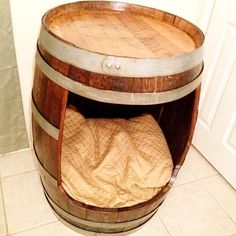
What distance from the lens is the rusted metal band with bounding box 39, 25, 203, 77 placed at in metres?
0.67

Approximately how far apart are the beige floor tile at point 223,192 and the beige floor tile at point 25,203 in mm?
766

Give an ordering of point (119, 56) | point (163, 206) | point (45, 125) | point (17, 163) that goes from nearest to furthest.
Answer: point (119, 56) < point (45, 125) < point (163, 206) < point (17, 163)

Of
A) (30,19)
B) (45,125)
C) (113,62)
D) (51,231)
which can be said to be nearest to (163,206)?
(51,231)

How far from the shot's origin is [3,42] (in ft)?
3.41

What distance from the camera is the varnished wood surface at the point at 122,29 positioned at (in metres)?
0.78

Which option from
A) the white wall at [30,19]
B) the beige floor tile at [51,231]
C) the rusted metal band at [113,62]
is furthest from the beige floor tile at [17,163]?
the rusted metal band at [113,62]

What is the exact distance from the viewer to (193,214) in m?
→ 1.23

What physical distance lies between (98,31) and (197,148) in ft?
3.28

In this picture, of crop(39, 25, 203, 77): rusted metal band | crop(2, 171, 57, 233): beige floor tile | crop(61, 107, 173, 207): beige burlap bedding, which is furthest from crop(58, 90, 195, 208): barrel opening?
crop(39, 25, 203, 77): rusted metal band

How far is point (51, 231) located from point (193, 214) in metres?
0.62

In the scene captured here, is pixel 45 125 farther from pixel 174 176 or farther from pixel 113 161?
pixel 174 176

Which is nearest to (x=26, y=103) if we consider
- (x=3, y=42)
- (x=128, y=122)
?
(x=3, y=42)

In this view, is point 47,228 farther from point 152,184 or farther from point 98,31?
point 98,31

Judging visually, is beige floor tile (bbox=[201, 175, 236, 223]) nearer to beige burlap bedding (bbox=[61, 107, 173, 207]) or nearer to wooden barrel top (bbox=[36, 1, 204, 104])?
beige burlap bedding (bbox=[61, 107, 173, 207])
